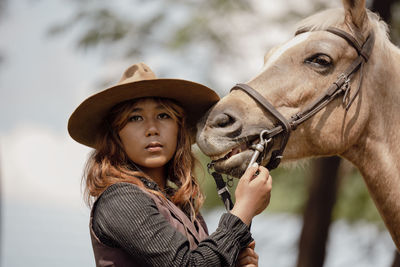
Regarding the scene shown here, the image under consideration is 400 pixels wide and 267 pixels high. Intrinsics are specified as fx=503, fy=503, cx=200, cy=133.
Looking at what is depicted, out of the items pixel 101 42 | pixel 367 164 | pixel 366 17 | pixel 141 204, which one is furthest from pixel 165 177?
pixel 101 42

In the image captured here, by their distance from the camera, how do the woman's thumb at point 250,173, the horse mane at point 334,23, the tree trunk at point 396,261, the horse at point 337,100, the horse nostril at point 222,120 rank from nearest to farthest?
1. the woman's thumb at point 250,173
2. the horse nostril at point 222,120
3. the horse at point 337,100
4. the horse mane at point 334,23
5. the tree trunk at point 396,261

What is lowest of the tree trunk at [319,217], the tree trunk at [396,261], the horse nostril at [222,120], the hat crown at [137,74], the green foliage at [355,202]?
the tree trunk at [396,261]

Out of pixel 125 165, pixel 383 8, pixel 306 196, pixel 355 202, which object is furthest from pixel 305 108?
pixel 355 202

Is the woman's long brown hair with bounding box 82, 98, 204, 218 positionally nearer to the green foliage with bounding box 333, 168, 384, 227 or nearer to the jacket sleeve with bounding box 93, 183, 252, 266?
the jacket sleeve with bounding box 93, 183, 252, 266

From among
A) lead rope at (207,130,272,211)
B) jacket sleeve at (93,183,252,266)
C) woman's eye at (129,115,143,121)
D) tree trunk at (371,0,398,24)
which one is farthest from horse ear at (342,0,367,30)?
tree trunk at (371,0,398,24)

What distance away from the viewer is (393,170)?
3.01 m

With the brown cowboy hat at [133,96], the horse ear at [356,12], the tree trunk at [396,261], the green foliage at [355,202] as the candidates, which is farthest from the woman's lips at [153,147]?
the green foliage at [355,202]

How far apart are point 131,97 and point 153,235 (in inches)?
30.1

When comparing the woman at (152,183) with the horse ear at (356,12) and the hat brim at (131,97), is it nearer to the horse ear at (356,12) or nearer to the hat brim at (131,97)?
the hat brim at (131,97)

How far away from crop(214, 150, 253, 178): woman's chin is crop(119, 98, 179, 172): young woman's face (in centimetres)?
36

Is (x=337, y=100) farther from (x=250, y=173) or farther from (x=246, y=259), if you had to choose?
(x=246, y=259)

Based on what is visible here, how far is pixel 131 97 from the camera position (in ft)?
8.41

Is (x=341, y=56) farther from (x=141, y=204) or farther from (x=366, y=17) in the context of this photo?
(x=141, y=204)

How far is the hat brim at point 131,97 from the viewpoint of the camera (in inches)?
99.5
